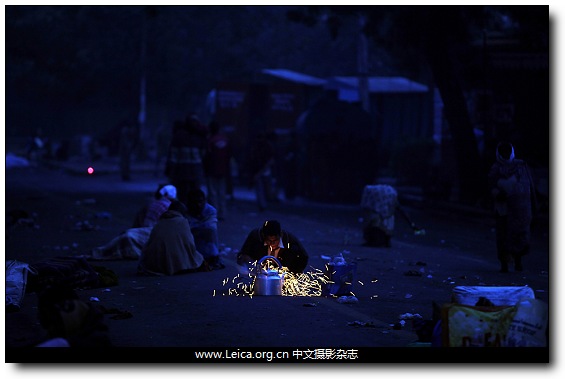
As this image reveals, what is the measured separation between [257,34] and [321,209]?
103 feet

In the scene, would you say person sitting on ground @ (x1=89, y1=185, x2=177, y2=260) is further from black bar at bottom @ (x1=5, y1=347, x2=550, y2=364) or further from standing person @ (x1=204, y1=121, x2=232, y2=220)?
black bar at bottom @ (x1=5, y1=347, x2=550, y2=364)

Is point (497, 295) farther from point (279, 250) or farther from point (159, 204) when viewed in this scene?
point (159, 204)

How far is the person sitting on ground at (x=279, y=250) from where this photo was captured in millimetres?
11734

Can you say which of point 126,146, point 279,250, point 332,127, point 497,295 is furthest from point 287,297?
point 126,146

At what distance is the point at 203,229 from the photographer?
13.6m

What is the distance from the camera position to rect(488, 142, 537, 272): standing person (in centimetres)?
1391

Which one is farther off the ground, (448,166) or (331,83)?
(331,83)

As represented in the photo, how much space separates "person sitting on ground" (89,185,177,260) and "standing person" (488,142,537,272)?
14.2 feet

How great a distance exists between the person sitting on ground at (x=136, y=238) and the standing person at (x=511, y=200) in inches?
171

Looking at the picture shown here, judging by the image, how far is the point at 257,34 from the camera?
5353 centimetres

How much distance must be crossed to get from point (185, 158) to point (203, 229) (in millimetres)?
5711

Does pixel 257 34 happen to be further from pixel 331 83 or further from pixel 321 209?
pixel 321 209

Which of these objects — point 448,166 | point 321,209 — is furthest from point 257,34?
point 321,209
